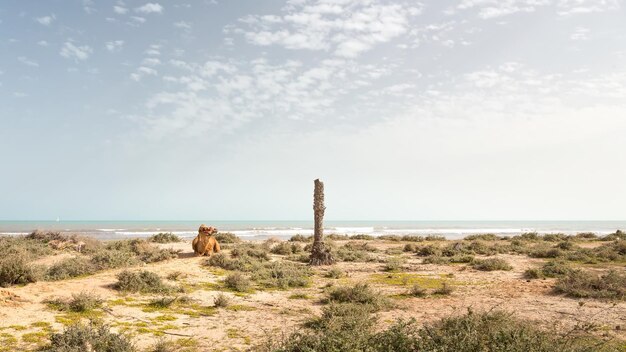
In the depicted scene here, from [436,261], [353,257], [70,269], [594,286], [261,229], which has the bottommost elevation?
[261,229]

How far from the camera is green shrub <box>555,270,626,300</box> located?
13.0 metres

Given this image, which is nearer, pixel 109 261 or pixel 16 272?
pixel 16 272

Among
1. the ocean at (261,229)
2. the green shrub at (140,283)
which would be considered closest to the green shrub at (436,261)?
the green shrub at (140,283)

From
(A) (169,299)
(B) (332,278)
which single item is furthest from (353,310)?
(B) (332,278)

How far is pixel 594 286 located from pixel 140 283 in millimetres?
16008

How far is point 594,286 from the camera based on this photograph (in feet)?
46.2

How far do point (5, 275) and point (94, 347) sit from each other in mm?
7384

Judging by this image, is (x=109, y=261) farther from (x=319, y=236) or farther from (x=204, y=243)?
(x=319, y=236)

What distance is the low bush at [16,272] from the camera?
1206 centimetres

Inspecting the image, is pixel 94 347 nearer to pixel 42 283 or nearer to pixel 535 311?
pixel 42 283

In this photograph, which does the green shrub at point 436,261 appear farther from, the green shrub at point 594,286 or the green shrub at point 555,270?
the green shrub at point 594,286

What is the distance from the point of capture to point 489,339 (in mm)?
6109

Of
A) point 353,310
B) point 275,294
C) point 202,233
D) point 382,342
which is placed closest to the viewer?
point 382,342

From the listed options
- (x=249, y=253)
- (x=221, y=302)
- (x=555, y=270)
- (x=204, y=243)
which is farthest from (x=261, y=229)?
(x=221, y=302)
